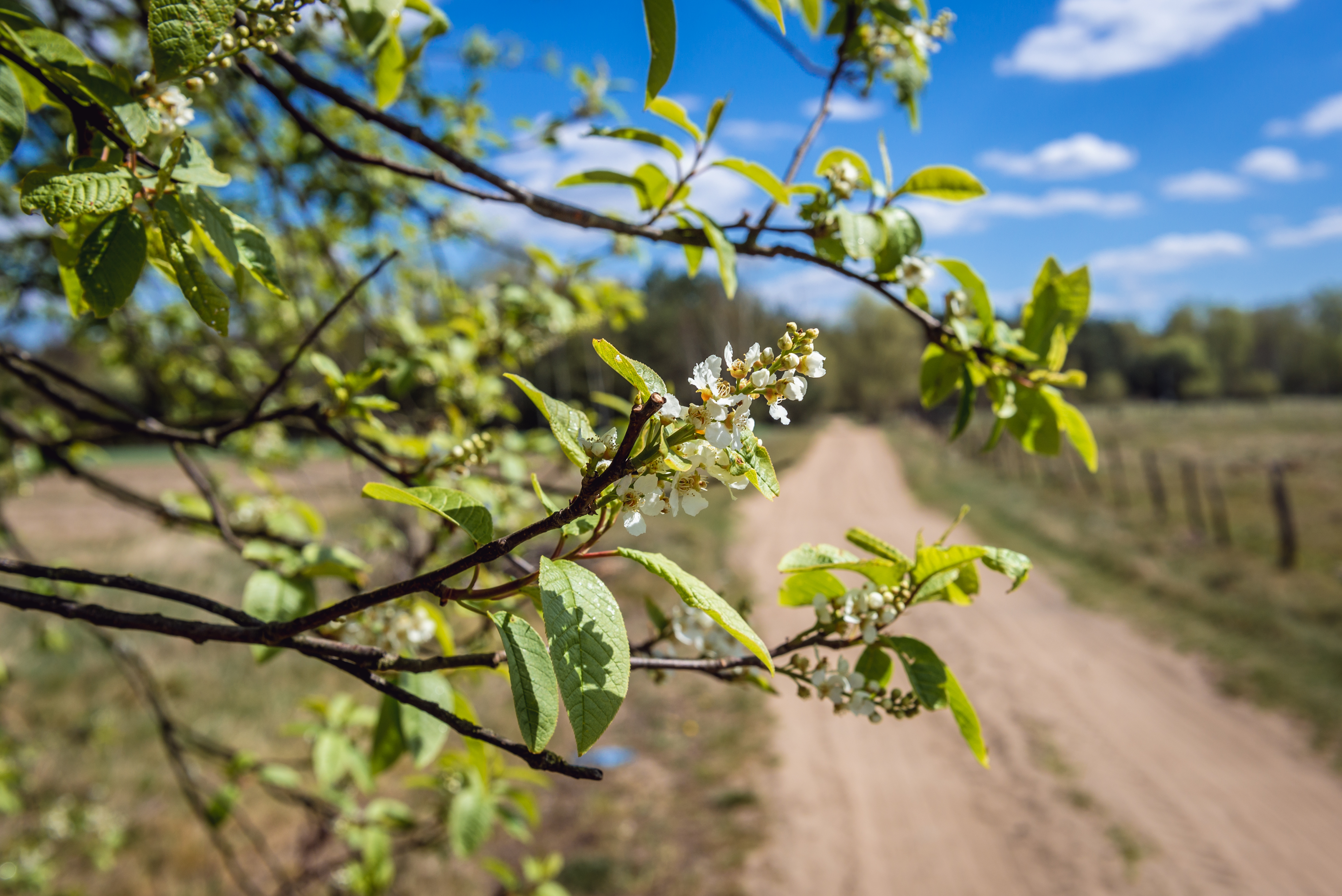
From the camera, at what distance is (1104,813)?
6.13 metres

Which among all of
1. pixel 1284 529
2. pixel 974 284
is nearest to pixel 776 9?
pixel 974 284

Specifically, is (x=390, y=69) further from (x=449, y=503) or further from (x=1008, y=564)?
(x=1008, y=564)

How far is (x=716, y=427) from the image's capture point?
65 cm

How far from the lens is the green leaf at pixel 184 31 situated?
30.5 inches

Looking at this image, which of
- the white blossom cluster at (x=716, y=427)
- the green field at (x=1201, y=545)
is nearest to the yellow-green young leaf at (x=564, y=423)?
the white blossom cluster at (x=716, y=427)

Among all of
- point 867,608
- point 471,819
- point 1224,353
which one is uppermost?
point 1224,353

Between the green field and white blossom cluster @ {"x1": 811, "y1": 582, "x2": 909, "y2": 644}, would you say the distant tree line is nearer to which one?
the green field

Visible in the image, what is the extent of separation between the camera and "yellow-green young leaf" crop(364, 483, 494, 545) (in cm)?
70

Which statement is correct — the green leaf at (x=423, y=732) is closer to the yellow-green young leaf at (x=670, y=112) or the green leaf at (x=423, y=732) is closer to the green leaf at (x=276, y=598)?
the green leaf at (x=276, y=598)

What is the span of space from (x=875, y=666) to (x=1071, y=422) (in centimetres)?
62

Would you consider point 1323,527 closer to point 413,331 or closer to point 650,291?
point 650,291

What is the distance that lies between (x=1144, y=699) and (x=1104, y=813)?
2318mm

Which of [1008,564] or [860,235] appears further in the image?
[860,235]

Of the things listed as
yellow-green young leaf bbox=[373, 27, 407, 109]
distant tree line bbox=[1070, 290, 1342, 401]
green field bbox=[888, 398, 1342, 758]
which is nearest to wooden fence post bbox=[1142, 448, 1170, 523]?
green field bbox=[888, 398, 1342, 758]
